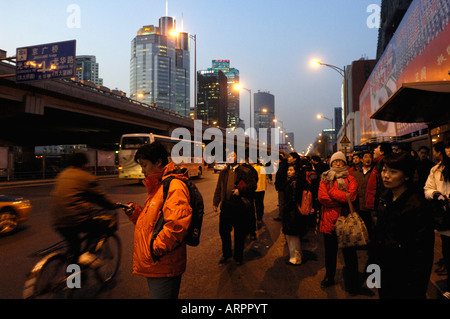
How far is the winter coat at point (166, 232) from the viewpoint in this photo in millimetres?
2211

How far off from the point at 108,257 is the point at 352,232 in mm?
3214

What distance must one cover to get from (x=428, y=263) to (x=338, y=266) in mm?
3003

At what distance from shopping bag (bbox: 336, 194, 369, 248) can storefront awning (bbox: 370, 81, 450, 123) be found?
4.66 metres

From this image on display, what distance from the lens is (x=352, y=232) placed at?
366 centimetres

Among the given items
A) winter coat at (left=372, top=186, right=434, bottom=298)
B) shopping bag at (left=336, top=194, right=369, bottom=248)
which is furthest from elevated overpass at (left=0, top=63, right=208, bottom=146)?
winter coat at (left=372, top=186, right=434, bottom=298)

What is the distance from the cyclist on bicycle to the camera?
357 cm

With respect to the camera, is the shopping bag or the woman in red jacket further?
the woman in red jacket

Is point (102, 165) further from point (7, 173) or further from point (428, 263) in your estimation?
point (428, 263)

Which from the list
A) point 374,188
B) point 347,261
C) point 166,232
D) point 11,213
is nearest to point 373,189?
point 374,188

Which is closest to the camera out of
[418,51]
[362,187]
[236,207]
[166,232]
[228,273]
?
[166,232]

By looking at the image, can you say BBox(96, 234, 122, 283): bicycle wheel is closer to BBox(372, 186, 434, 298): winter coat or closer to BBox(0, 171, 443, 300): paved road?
BBox(0, 171, 443, 300): paved road

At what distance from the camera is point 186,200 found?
7.74 ft

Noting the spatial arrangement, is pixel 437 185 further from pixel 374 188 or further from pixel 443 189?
pixel 374 188
